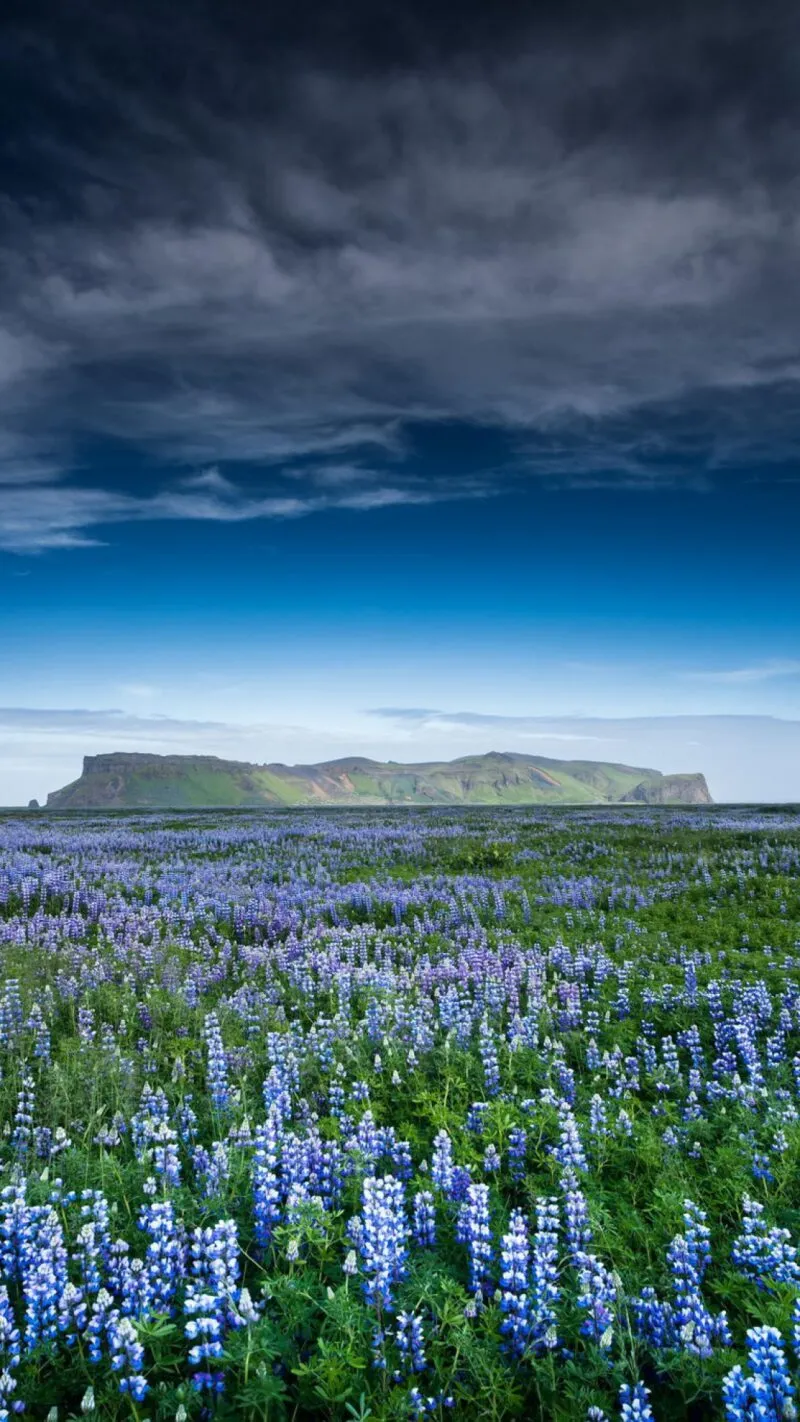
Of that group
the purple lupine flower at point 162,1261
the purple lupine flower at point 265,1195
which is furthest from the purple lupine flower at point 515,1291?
the purple lupine flower at point 162,1261

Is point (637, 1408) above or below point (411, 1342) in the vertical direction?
above

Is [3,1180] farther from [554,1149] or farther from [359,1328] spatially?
[554,1149]

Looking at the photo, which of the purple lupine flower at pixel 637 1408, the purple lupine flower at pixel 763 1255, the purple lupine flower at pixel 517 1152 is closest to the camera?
the purple lupine flower at pixel 637 1408

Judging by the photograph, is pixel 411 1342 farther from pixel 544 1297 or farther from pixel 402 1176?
pixel 402 1176

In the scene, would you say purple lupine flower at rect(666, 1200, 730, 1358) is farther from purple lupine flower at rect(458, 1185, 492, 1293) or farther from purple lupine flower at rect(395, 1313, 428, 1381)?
purple lupine flower at rect(395, 1313, 428, 1381)

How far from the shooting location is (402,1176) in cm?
520

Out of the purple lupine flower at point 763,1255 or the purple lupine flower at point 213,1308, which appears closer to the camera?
the purple lupine flower at point 213,1308

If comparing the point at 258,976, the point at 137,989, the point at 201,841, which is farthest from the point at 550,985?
the point at 201,841

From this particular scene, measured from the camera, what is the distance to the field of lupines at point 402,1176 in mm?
3471

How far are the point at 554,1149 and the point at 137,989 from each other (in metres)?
6.66

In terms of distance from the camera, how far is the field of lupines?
137 inches

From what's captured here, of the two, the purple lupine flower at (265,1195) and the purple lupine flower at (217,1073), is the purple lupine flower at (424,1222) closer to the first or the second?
the purple lupine flower at (265,1195)

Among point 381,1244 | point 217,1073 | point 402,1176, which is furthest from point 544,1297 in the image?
point 217,1073

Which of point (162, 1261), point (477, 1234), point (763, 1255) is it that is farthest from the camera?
point (763, 1255)
